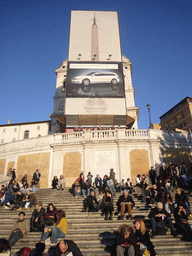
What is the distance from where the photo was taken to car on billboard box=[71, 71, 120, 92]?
3039cm

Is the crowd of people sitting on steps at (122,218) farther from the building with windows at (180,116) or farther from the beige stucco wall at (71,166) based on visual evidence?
the building with windows at (180,116)

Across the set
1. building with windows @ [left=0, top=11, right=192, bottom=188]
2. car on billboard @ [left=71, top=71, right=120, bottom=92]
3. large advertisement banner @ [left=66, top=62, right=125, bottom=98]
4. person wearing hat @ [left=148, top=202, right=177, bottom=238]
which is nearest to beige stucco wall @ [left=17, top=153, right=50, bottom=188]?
building with windows @ [left=0, top=11, right=192, bottom=188]

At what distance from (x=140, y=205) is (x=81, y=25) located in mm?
35011

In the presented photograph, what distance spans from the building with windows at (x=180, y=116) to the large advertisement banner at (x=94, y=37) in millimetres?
21730

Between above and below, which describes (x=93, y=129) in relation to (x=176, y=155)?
above

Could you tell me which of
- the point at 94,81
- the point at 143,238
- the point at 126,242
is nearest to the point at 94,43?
the point at 94,81

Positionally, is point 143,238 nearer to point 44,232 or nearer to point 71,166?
point 44,232

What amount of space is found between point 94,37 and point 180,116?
93.1 ft

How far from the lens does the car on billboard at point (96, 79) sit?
30.4 m

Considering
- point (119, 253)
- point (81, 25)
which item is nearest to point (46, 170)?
point (119, 253)

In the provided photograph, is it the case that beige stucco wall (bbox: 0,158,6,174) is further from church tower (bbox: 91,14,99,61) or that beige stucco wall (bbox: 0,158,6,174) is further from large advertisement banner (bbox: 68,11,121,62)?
church tower (bbox: 91,14,99,61)

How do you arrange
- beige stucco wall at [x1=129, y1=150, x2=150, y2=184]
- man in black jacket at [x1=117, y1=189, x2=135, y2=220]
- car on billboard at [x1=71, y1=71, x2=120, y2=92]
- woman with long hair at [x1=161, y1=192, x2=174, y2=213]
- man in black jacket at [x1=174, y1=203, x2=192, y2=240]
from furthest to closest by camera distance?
car on billboard at [x1=71, y1=71, x2=120, y2=92] < beige stucco wall at [x1=129, y1=150, x2=150, y2=184] < woman with long hair at [x1=161, y1=192, x2=174, y2=213] < man in black jacket at [x1=117, y1=189, x2=135, y2=220] < man in black jacket at [x1=174, y1=203, x2=192, y2=240]

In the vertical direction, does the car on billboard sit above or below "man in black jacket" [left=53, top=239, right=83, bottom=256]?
above

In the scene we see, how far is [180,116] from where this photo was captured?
50531 mm
